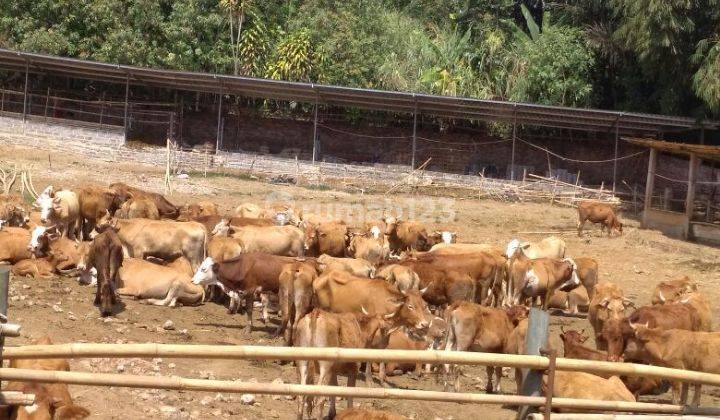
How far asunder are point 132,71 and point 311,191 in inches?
331

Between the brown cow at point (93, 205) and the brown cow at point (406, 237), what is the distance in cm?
531

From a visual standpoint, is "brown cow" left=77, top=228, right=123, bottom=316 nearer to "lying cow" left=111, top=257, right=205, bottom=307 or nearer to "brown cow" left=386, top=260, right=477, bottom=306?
"lying cow" left=111, top=257, right=205, bottom=307

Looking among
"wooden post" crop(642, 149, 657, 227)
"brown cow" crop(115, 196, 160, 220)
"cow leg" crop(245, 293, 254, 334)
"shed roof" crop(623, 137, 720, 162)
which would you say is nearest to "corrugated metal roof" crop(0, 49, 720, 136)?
"wooden post" crop(642, 149, 657, 227)

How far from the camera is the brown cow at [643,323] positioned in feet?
46.3

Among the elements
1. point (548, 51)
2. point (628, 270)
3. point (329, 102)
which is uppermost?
point (548, 51)

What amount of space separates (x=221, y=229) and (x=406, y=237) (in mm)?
4505

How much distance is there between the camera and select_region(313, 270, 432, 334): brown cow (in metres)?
14.3

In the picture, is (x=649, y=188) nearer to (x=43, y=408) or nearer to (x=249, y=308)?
(x=249, y=308)

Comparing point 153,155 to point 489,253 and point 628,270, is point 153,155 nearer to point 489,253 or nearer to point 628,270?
point 628,270

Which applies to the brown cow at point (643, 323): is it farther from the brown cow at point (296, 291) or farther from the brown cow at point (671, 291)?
the brown cow at point (296, 291)

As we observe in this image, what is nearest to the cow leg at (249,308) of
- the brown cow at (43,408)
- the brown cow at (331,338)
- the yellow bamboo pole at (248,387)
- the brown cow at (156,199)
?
the brown cow at (331,338)

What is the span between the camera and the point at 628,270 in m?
24.2

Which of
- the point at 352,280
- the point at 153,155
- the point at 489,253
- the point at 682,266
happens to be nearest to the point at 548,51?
the point at 153,155

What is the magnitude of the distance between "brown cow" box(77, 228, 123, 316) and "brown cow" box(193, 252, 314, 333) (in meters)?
1.18
